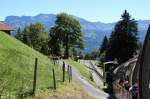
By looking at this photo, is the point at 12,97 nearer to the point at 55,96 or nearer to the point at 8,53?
the point at 55,96

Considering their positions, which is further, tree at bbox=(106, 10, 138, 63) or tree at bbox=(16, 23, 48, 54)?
tree at bbox=(16, 23, 48, 54)

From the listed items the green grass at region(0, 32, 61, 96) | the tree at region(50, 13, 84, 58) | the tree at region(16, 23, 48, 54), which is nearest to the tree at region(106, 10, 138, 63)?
the tree at region(50, 13, 84, 58)

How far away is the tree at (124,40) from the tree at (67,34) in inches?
1900

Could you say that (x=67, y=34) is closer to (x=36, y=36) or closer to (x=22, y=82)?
(x=36, y=36)

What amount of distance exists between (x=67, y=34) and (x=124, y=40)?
58399mm

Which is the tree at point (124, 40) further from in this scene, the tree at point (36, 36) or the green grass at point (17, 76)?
the green grass at point (17, 76)

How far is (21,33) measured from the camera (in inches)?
7032

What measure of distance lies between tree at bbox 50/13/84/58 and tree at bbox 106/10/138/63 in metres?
48.3

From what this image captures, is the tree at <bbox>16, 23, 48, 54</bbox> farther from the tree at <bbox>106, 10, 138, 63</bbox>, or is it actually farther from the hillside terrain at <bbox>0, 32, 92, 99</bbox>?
the hillside terrain at <bbox>0, 32, 92, 99</bbox>

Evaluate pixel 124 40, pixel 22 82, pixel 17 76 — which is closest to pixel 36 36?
pixel 124 40

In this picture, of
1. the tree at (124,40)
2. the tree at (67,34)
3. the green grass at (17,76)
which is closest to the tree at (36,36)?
the tree at (67,34)

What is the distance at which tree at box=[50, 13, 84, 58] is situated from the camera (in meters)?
Answer: 161

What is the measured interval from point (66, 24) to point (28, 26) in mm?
20272

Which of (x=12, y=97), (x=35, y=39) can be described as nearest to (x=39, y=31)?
(x=35, y=39)
